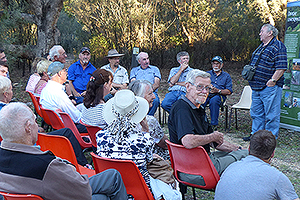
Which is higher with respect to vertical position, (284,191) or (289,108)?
Result: (284,191)

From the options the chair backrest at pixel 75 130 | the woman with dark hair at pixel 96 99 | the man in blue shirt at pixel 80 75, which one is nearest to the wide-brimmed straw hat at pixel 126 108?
the woman with dark hair at pixel 96 99

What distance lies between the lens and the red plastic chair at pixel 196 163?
7.83 ft

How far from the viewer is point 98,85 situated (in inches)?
148

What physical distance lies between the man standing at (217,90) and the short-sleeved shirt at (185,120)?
3.17 meters

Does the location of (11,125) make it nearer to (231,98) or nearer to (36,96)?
(36,96)

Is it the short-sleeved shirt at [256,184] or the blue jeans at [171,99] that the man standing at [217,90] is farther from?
the short-sleeved shirt at [256,184]

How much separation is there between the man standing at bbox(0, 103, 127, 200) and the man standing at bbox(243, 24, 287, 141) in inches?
162

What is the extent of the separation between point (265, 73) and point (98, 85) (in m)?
3.04

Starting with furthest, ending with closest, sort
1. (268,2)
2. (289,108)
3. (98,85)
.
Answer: (268,2)
(289,108)
(98,85)

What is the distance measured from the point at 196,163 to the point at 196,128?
38 cm

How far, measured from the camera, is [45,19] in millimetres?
11289

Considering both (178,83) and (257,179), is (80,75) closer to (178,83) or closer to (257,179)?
(178,83)

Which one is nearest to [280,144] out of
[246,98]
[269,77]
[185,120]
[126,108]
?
[269,77]

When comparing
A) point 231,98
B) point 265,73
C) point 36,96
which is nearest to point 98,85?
point 36,96
